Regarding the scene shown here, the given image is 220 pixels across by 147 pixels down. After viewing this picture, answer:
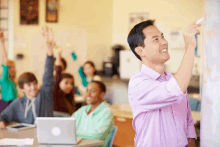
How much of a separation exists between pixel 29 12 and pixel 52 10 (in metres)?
0.49

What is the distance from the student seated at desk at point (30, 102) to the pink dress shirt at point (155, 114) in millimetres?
1695

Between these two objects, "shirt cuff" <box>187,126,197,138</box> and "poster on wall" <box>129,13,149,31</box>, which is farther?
"poster on wall" <box>129,13,149,31</box>

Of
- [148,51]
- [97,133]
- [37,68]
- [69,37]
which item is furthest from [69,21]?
[148,51]

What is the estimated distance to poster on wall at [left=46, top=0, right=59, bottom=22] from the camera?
19.8 feet

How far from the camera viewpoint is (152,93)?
119 centimetres

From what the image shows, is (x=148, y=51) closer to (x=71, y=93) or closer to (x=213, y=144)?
(x=213, y=144)

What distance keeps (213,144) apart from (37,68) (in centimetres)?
523

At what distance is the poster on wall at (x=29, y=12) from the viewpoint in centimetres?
590

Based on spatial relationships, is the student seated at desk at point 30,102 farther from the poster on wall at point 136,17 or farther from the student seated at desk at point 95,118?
the poster on wall at point 136,17

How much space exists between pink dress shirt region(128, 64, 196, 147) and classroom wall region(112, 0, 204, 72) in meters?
4.21

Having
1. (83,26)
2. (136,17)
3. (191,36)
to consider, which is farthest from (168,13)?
(191,36)

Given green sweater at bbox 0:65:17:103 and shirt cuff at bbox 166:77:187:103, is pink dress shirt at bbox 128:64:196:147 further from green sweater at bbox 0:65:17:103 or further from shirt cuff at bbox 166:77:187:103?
green sweater at bbox 0:65:17:103

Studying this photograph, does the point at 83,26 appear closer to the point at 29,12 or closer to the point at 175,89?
the point at 29,12

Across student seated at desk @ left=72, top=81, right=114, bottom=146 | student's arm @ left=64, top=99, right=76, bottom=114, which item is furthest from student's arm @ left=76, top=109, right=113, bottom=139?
student's arm @ left=64, top=99, right=76, bottom=114
